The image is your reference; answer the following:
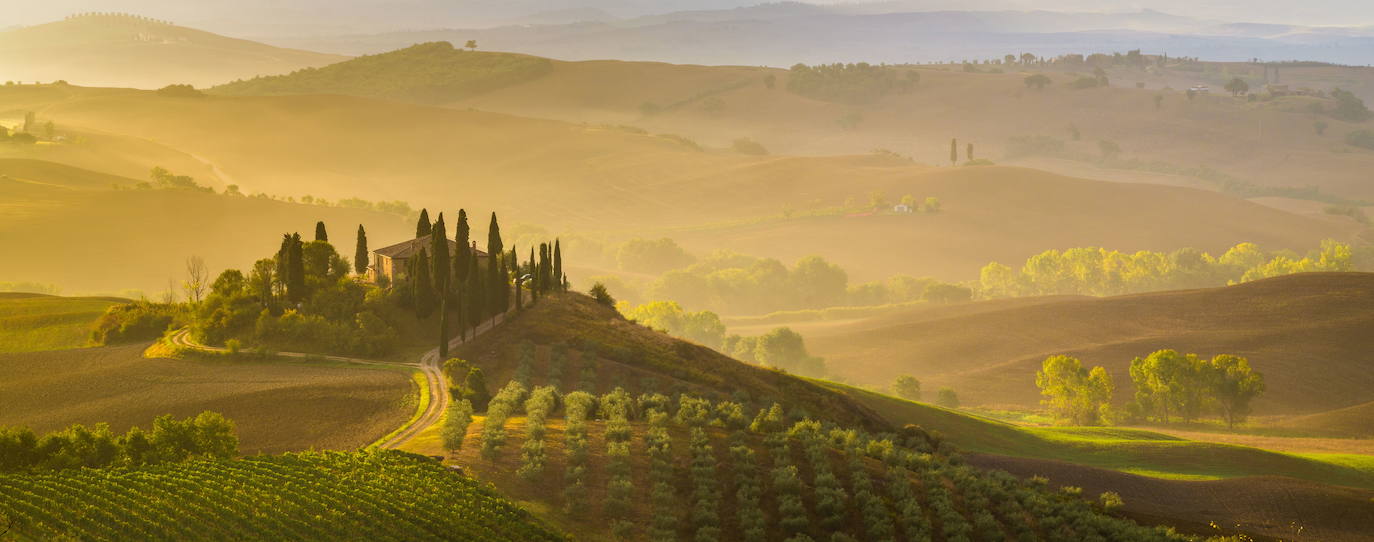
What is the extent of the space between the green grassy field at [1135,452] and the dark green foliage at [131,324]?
45.8 m

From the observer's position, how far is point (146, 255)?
140250 mm

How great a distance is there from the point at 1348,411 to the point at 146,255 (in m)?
131

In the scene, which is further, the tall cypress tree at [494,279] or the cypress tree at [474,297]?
the tall cypress tree at [494,279]

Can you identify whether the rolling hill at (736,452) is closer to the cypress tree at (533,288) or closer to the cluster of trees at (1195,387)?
the cypress tree at (533,288)

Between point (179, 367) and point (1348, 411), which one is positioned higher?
point (179, 367)

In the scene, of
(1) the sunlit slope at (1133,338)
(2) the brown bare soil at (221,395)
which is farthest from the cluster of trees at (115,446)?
(1) the sunlit slope at (1133,338)

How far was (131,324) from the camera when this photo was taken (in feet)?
233

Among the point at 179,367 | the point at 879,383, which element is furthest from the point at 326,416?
the point at 879,383

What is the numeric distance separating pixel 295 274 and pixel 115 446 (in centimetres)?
3092

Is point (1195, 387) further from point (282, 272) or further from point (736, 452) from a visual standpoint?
point (282, 272)

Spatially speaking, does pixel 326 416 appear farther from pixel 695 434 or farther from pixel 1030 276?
pixel 1030 276

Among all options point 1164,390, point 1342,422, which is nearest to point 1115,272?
point 1164,390

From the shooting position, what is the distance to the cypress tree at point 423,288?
234ft

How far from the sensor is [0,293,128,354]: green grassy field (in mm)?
72375
